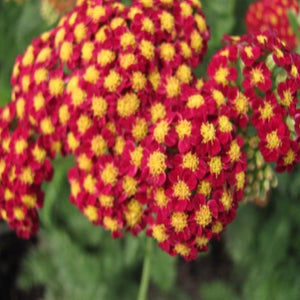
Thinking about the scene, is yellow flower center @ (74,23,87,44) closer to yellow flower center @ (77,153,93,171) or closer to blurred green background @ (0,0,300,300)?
yellow flower center @ (77,153,93,171)

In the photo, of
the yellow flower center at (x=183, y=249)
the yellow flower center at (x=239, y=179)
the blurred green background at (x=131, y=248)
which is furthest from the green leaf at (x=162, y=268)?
the yellow flower center at (x=239, y=179)

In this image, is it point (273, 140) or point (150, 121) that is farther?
point (150, 121)

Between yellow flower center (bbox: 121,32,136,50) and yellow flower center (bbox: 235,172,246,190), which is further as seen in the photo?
yellow flower center (bbox: 121,32,136,50)

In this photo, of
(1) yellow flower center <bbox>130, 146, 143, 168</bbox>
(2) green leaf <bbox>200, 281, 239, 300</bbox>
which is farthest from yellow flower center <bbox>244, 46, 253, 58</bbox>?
(2) green leaf <bbox>200, 281, 239, 300</bbox>

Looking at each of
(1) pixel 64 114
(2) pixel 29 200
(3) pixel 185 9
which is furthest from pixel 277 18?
(2) pixel 29 200

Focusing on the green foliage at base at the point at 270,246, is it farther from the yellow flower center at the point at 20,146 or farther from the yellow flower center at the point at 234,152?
the yellow flower center at the point at 20,146

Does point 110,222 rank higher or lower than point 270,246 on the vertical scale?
higher

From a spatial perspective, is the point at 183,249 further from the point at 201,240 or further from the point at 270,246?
the point at 270,246
